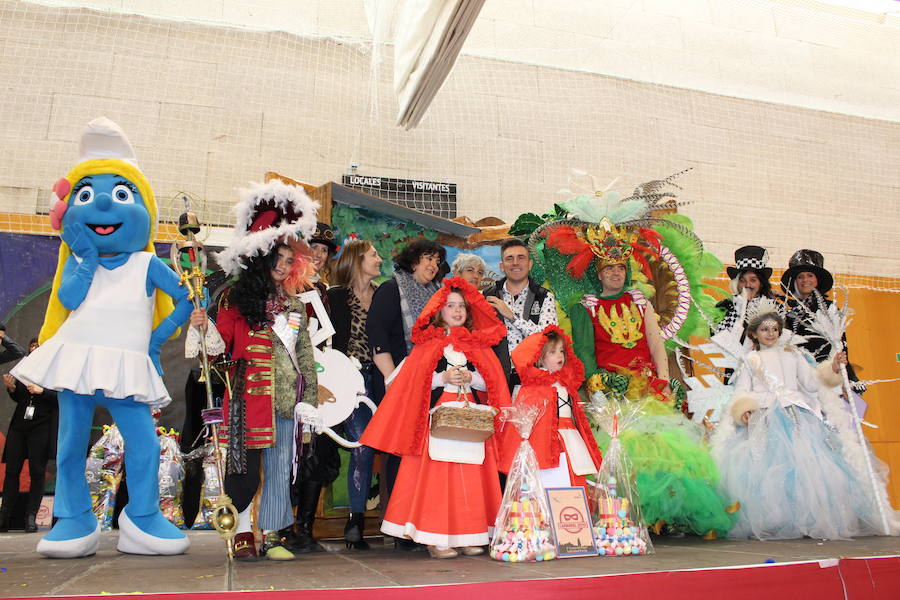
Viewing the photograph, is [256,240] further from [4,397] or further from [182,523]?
[4,397]

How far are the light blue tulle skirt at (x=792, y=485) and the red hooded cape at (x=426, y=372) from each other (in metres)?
1.61

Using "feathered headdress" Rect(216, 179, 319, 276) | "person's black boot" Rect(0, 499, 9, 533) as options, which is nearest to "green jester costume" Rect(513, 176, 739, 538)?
"feathered headdress" Rect(216, 179, 319, 276)

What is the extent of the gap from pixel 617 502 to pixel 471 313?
1.28m

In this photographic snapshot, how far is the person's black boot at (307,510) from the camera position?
4.09m

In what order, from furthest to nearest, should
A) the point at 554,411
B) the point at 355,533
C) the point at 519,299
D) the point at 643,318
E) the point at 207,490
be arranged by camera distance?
the point at 207,490 → the point at 643,318 → the point at 519,299 → the point at 355,533 → the point at 554,411

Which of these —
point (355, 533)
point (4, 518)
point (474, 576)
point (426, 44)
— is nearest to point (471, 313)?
point (355, 533)

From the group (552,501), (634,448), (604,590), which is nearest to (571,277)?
(634,448)

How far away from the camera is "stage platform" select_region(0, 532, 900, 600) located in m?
2.42

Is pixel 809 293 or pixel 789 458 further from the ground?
pixel 809 293

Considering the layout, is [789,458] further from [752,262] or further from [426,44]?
[426,44]

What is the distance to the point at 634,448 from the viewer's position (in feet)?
14.1

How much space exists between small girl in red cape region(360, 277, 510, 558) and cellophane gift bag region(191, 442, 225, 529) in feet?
8.99

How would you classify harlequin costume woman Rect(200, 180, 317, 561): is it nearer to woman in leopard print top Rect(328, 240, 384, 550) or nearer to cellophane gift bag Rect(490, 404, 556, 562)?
woman in leopard print top Rect(328, 240, 384, 550)

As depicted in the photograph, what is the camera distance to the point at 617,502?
388 cm
